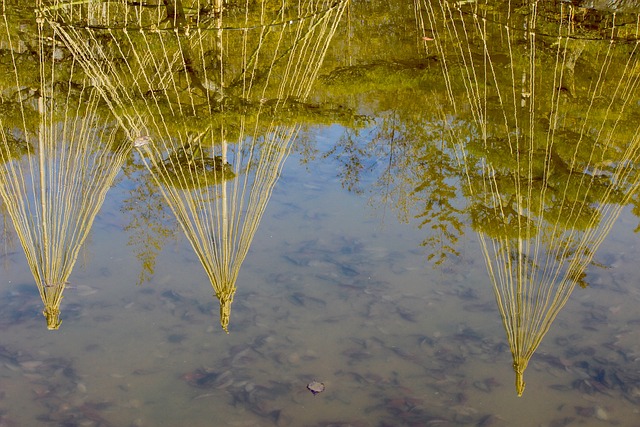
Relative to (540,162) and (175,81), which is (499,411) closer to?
(540,162)

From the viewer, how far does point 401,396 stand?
8.59ft

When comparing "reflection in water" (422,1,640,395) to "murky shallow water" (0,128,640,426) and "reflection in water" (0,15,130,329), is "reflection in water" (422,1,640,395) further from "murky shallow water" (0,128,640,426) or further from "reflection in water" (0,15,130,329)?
"reflection in water" (0,15,130,329)

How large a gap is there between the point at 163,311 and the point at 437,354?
975mm

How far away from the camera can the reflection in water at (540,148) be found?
10.3ft

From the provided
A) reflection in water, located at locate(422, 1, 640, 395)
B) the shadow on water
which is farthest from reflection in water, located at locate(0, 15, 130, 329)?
reflection in water, located at locate(422, 1, 640, 395)

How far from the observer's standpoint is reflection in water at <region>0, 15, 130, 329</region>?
10.7 ft

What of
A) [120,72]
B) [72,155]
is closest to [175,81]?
[120,72]

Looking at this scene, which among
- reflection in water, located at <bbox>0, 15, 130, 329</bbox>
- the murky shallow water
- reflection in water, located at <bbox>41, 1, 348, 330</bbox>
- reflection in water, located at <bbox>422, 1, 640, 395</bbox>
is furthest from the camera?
reflection in water, located at <bbox>41, 1, 348, 330</bbox>

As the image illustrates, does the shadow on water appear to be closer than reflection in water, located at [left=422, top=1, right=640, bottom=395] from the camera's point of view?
Yes

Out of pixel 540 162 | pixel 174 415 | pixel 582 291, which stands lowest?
pixel 174 415

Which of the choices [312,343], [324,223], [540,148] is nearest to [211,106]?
[324,223]

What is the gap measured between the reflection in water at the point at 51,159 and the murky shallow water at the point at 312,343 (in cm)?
9

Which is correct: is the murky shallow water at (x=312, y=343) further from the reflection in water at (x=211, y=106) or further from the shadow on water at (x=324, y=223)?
the reflection in water at (x=211, y=106)

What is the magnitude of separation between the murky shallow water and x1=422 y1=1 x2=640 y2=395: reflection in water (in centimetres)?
9
